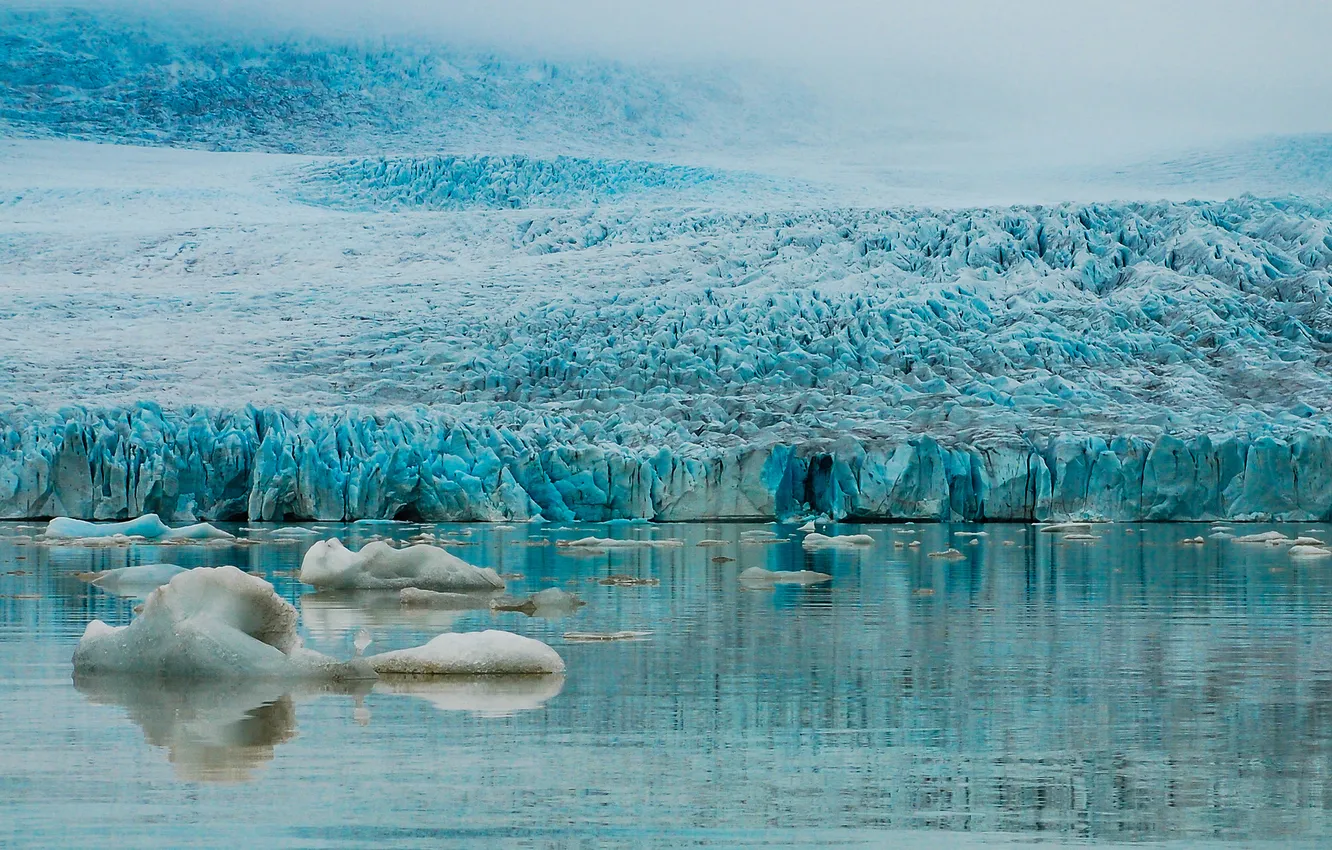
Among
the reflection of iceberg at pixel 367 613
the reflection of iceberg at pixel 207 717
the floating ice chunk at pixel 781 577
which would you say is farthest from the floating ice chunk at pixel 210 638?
the floating ice chunk at pixel 781 577

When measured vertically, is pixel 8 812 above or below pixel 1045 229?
below

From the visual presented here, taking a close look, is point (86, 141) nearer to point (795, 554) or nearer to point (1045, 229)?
point (1045, 229)

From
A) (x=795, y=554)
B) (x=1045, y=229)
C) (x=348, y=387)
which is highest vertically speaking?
(x=1045, y=229)

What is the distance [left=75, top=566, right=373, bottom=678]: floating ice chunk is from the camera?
5.12 meters

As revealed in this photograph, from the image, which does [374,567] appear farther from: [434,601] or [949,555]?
[949,555]

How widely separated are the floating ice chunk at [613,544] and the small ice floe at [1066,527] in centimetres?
479

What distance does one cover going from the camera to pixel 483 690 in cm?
502

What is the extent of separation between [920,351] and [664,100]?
71.9 ft

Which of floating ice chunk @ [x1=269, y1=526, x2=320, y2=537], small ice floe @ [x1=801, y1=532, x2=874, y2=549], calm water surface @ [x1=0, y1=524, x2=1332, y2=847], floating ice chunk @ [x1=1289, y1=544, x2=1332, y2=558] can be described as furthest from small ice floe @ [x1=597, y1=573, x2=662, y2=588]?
floating ice chunk @ [x1=269, y1=526, x2=320, y2=537]

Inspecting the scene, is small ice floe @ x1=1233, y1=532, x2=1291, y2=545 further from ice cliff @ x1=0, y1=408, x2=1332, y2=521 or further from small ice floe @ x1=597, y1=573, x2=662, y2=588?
small ice floe @ x1=597, y1=573, x2=662, y2=588

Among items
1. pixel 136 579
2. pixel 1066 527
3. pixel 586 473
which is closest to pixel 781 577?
pixel 136 579

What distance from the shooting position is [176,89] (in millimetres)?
43156

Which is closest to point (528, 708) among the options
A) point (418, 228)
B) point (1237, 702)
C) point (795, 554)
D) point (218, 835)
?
point (218, 835)

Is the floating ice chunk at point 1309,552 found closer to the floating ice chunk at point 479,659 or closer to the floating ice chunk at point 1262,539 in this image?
the floating ice chunk at point 1262,539
